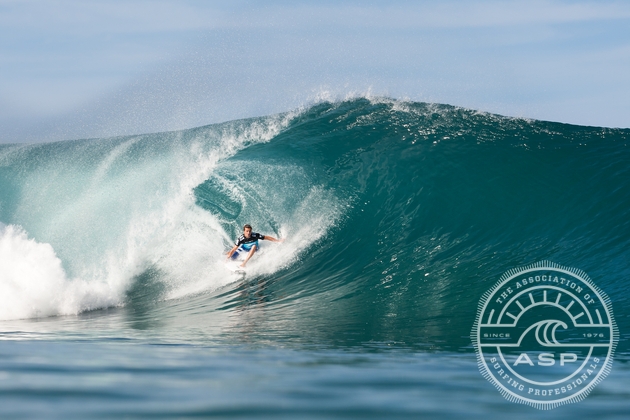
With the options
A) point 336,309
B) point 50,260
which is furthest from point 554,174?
point 50,260

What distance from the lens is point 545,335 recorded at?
582cm

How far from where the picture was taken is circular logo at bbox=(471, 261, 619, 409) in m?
3.71

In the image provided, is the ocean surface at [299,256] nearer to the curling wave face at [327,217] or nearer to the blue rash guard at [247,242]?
the curling wave face at [327,217]

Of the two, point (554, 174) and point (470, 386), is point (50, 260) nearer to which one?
point (470, 386)

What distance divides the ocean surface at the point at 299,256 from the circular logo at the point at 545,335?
140 mm

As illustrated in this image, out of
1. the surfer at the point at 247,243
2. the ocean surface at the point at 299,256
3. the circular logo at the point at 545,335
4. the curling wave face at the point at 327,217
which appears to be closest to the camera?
the ocean surface at the point at 299,256

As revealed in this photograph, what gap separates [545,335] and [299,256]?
589cm

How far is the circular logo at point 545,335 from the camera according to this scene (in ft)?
12.2

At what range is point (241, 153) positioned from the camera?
574 inches

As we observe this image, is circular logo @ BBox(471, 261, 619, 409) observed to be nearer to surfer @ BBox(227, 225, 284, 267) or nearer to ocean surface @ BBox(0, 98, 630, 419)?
ocean surface @ BBox(0, 98, 630, 419)

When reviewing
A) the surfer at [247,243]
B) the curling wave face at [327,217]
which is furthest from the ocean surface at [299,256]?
the surfer at [247,243]

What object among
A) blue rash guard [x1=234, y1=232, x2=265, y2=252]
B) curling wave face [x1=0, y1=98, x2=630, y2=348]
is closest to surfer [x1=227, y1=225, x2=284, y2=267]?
blue rash guard [x1=234, y1=232, x2=265, y2=252]

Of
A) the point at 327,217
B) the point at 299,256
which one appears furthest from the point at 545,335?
the point at 327,217

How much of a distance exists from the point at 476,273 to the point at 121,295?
220 inches
